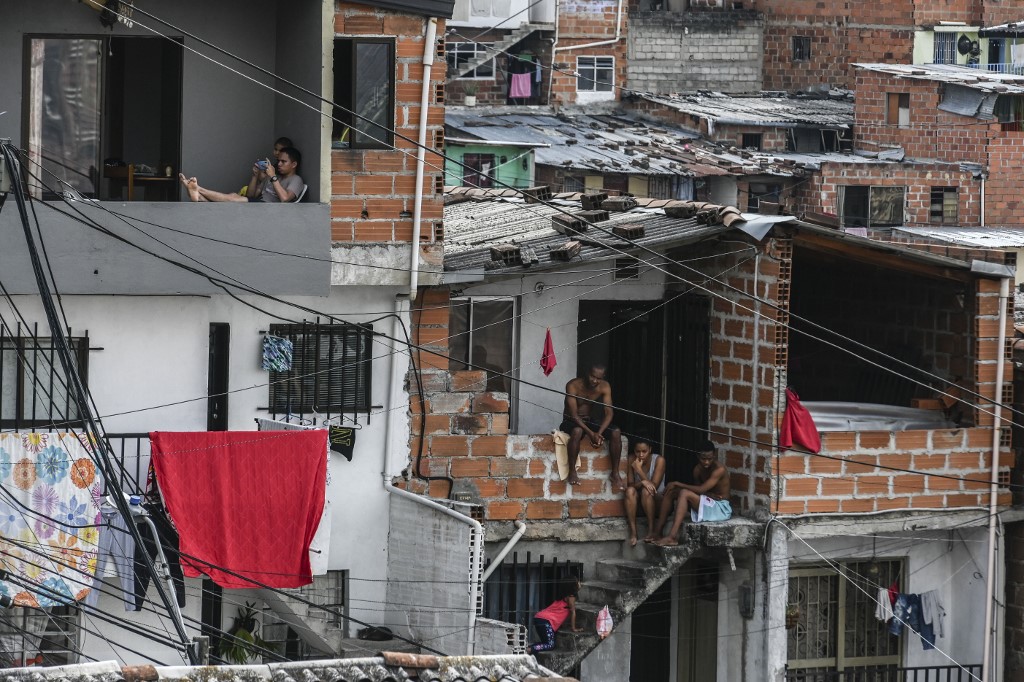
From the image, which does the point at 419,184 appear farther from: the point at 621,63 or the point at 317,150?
the point at 621,63

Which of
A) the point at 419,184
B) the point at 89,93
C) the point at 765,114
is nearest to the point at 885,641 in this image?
the point at 419,184

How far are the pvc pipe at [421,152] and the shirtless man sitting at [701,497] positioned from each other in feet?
11.4

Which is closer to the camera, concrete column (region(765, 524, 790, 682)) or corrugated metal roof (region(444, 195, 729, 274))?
corrugated metal roof (region(444, 195, 729, 274))

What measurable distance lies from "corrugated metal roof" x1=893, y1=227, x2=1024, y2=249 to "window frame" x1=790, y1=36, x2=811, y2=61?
1208 cm

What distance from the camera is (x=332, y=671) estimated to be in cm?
1111

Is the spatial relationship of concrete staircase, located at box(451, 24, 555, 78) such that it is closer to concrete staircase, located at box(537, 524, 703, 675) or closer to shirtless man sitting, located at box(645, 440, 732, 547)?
shirtless man sitting, located at box(645, 440, 732, 547)

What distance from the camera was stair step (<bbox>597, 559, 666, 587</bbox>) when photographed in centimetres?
1956

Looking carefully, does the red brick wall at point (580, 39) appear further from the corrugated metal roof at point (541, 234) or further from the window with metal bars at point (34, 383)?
the window with metal bars at point (34, 383)

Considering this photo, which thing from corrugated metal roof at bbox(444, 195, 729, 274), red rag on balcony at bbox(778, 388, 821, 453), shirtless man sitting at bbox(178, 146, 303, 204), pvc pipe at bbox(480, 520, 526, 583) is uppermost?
shirtless man sitting at bbox(178, 146, 303, 204)

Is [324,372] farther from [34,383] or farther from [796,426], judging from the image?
[796,426]

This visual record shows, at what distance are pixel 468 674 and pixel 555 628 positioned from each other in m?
8.24

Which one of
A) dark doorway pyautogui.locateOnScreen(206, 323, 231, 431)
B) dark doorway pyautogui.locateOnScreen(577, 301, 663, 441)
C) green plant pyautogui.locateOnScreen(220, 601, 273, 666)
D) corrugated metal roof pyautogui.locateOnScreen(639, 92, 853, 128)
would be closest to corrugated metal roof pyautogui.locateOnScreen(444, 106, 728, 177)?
corrugated metal roof pyautogui.locateOnScreen(639, 92, 853, 128)

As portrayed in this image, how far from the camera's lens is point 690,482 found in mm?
20641

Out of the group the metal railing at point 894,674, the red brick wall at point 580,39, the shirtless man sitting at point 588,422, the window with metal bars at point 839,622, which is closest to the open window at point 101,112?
the shirtless man sitting at point 588,422
